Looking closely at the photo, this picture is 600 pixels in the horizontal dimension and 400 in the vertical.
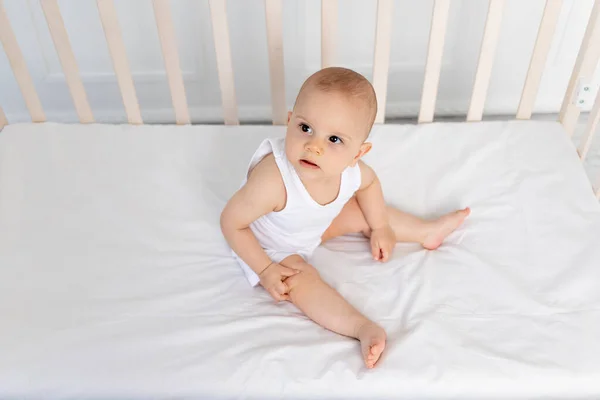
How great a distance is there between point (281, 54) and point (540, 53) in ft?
1.88

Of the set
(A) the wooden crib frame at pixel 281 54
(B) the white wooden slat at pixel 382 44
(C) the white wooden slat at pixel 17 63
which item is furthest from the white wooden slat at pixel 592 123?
(C) the white wooden slat at pixel 17 63

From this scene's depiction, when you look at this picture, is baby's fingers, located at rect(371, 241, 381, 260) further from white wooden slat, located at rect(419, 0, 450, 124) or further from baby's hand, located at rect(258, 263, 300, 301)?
→ white wooden slat, located at rect(419, 0, 450, 124)

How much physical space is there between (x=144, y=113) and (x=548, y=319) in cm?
136

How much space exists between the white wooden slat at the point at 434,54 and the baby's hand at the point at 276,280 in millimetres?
565

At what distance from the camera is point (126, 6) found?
1.65 meters

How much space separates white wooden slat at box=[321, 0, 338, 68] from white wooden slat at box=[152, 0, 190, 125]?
1.05 ft

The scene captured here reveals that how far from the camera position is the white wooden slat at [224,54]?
4.06 ft

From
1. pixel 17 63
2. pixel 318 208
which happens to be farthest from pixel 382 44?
pixel 17 63

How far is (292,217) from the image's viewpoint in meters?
1.07

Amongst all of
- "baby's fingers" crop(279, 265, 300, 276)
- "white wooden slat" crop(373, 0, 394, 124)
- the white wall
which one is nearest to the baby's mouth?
"baby's fingers" crop(279, 265, 300, 276)

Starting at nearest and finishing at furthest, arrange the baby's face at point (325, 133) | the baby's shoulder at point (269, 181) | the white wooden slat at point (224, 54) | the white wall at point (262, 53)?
1. the baby's face at point (325, 133)
2. the baby's shoulder at point (269, 181)
3. the white wooden slat at point (224, 54)
4. the white wall at point (262, 53)

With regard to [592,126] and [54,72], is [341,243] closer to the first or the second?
[592,126]

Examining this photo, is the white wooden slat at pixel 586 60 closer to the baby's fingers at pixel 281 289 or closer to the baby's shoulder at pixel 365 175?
the baby's shoulder at pixel 365 175

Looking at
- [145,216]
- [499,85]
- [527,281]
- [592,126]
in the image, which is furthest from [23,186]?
[499,85]
